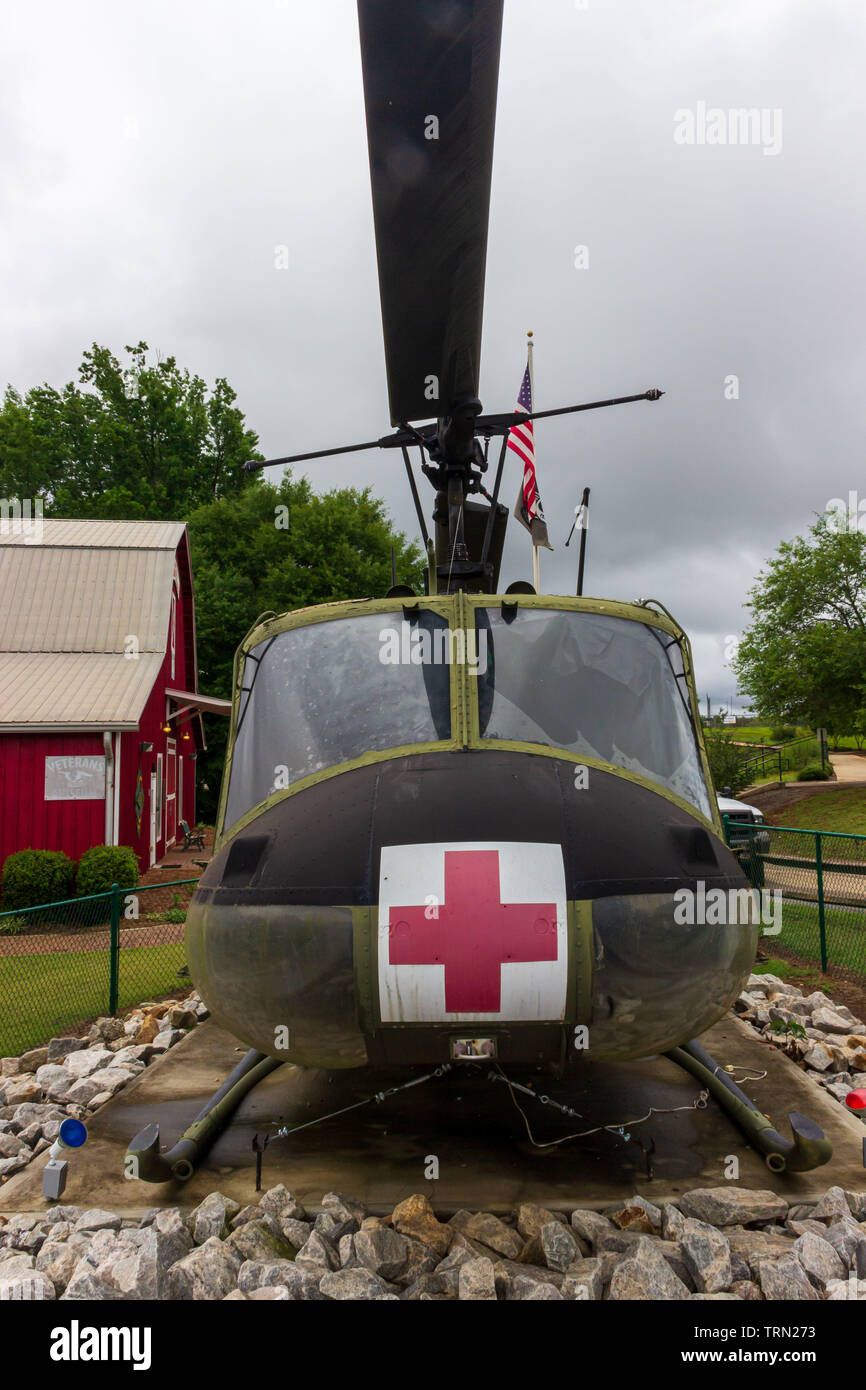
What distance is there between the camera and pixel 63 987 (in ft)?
25.8

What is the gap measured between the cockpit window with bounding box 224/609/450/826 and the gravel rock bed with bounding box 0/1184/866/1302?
5.19 ft

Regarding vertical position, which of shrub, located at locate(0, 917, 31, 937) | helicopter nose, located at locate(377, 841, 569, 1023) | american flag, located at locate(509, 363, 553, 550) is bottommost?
shrub, located at locate(0, 917, 31, 937)

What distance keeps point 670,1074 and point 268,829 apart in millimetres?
3095

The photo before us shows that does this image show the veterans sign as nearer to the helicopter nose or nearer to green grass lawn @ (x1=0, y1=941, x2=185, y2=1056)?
green grass lawn @ (x1=0, y1=941, x2=185, y2=1056)

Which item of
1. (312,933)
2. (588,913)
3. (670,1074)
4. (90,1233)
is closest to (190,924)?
(312,933)

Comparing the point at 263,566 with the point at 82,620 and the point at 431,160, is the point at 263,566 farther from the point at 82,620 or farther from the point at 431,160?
the point at 431,160

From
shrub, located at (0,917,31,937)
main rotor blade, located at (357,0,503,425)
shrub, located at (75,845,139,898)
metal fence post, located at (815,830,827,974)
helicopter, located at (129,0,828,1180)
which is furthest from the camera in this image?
shrub, located at (75,845,139,898)

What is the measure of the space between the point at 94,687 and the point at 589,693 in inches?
567

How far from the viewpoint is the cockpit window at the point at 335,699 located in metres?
3.66

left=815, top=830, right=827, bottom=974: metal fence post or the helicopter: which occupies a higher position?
the helicopter

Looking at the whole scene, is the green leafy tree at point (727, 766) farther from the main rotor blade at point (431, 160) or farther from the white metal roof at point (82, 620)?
the main rotor blade at point (431, 160)

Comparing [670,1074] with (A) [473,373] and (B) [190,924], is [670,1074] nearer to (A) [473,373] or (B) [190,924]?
(B) [190,924]

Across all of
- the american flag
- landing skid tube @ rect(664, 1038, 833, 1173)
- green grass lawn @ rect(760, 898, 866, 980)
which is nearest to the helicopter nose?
landing skid tube @ rect(664, 1038, 833, 1173)

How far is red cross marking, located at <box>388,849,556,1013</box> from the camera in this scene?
2678 millimetres
